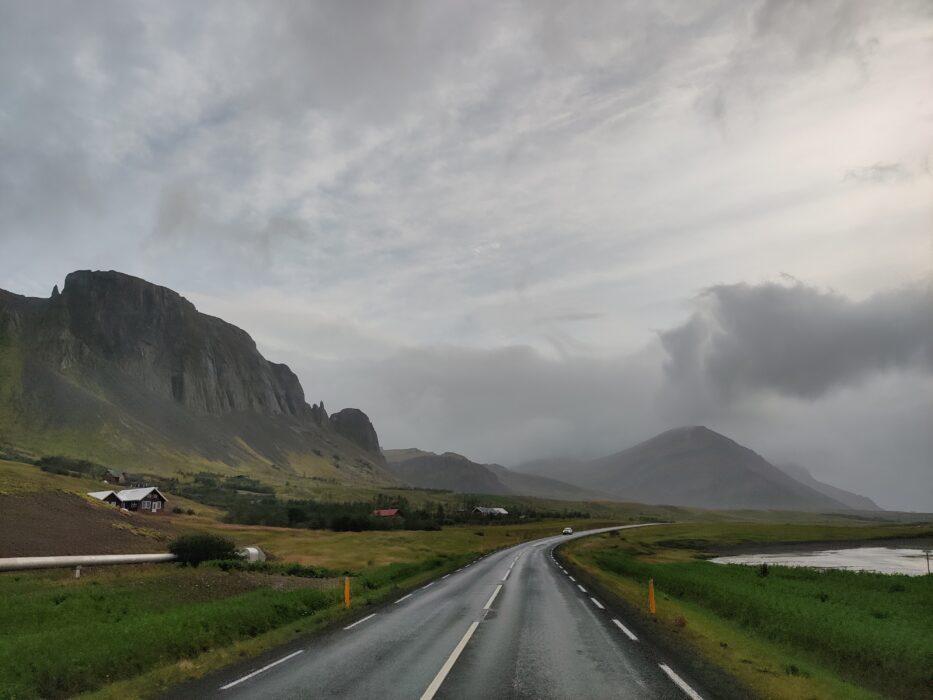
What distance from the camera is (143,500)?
333 ft

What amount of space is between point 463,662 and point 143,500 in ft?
337

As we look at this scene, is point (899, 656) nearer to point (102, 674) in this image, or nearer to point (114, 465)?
point (102, 674)

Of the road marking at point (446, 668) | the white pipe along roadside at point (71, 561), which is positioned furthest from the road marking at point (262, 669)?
the white pipe along roadside at point (71, 561)

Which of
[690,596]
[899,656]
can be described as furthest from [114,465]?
[899,656]

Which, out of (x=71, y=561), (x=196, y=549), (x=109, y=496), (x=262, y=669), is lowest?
(x=196, y=549)

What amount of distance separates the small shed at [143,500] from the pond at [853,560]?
8474 centimetres

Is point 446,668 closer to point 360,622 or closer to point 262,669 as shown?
point 262,669

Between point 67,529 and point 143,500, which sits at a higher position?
point 143,500

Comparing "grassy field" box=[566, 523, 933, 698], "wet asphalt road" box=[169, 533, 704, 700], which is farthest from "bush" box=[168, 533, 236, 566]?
"grassy field" box=[566, 523, 933, 698]

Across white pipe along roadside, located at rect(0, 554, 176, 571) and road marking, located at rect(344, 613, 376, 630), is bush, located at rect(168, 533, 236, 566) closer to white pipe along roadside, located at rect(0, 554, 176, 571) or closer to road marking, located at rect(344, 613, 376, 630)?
white pipe along roadside, located at rect(0, 554, 176, 571)

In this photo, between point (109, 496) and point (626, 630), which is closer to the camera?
point (626, 630)

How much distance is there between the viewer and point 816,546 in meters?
104

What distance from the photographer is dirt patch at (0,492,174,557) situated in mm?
44531

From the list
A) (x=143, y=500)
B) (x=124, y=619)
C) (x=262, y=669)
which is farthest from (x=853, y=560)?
(x=143, y=500)
